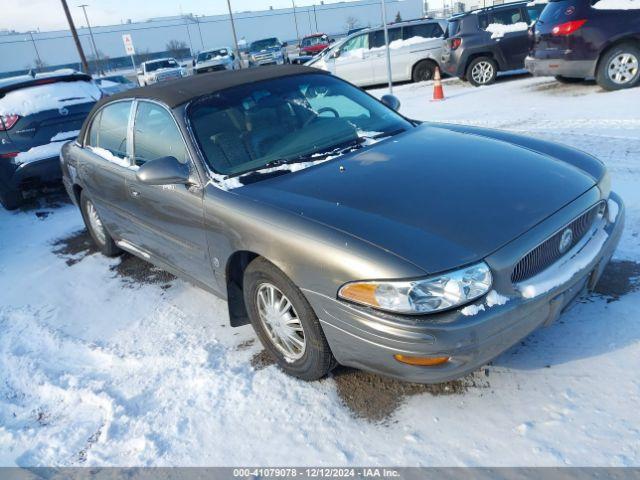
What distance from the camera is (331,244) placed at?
7.61ft

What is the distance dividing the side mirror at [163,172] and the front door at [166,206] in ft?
0.24

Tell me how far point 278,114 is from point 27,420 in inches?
94.1

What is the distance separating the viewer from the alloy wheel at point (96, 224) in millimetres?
4938

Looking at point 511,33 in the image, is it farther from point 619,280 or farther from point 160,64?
point 160,64

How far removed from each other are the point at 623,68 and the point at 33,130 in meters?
8.86

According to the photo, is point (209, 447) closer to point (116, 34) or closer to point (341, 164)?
point (341, 164)

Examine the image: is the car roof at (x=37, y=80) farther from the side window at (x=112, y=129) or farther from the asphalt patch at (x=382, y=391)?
the asphalt patch at (x=382, y=391)

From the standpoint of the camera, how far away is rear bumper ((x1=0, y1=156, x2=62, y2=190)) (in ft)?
20.7

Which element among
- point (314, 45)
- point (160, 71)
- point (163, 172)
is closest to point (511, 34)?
point (163, 172)

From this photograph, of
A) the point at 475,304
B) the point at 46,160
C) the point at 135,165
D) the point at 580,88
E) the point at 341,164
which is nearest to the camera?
the point at 475,304

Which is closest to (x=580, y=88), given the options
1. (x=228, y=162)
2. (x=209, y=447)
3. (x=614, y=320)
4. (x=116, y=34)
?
(x=614, y=320)

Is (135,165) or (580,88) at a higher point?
(135,165)

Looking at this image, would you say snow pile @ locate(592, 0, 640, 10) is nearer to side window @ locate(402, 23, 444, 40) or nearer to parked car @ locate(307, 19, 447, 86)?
parked car @ locate(307, 19, 447, 86)

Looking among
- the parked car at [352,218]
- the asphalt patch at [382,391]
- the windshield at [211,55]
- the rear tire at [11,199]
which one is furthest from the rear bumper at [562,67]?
the windshield at [211,55]
